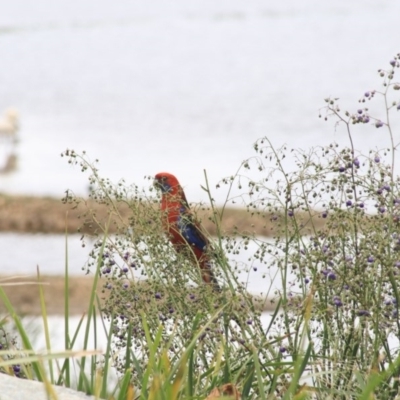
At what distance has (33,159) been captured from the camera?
15.0 metres

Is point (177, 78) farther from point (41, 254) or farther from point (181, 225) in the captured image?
point (181, 225)

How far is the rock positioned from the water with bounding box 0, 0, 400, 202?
9.47 metres

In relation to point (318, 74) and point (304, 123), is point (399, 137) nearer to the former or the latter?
point (304, 123)

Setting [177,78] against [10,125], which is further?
[177,78]

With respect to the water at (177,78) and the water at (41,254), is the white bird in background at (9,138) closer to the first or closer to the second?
the water at (177,78)

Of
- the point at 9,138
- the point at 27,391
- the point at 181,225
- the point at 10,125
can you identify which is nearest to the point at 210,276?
the point at 181,225

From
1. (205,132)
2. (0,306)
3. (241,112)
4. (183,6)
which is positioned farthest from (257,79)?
(0,306)

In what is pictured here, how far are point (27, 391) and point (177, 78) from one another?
17697mm

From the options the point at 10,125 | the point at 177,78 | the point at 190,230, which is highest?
the point at 177,78

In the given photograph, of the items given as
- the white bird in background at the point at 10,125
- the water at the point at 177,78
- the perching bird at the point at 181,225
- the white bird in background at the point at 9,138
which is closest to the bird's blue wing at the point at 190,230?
the perching bird at the point at 181,225

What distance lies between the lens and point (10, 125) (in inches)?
617

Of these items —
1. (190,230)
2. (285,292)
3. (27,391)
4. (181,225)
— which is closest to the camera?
(27,391)

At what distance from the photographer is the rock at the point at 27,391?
2.39 meters

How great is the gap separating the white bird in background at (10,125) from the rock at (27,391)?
1333cm
